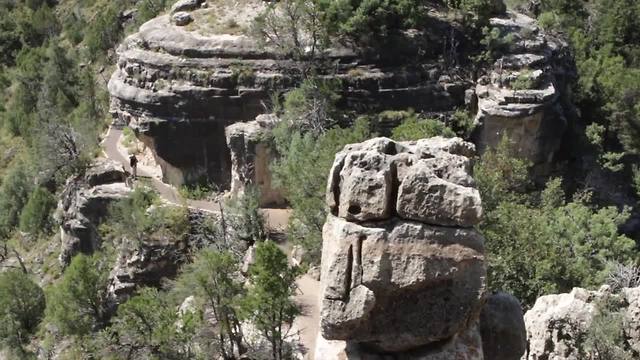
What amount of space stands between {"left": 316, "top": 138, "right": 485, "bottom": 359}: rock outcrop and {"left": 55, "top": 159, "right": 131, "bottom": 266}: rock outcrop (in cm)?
2757

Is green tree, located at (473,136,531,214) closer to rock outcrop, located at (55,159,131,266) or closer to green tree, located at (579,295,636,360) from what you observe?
green tree, located at (579,295,636,360)

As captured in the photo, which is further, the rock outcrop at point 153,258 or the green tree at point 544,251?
the rock outcrop at point 153,258

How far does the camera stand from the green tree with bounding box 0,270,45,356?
4246 cm

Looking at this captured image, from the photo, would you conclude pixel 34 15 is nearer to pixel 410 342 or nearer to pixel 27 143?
pixel 27 143

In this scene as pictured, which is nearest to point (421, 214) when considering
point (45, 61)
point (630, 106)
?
point (630, 106)

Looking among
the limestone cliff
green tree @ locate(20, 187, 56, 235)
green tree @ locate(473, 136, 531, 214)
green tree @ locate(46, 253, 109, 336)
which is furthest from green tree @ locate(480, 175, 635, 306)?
green tree @ locate(20, 187, 56, 235)

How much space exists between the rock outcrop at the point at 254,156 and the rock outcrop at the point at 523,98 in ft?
40.5

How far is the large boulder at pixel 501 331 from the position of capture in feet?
49.9

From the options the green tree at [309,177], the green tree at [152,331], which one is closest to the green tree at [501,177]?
the green tree at [309,177]

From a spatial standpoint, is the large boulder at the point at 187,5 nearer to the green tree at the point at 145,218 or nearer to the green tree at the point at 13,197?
the green tree at the point at 145,218

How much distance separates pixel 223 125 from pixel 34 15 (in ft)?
209

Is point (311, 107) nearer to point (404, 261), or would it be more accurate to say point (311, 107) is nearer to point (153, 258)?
point (153, 258)

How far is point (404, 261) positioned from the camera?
43.2 ft

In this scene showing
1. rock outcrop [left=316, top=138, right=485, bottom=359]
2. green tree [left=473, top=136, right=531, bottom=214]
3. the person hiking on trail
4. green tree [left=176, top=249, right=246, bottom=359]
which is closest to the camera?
rock outcrop [left=316, top=138, right=485, bottom=359]
